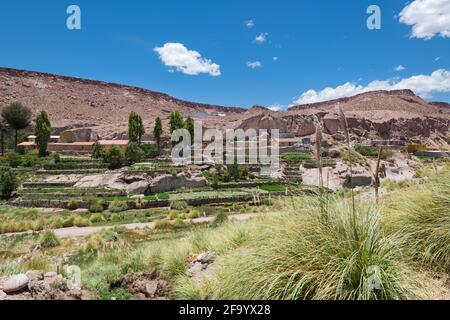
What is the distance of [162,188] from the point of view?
124 ft

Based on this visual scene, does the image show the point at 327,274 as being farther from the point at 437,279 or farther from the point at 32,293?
the point at 32,293

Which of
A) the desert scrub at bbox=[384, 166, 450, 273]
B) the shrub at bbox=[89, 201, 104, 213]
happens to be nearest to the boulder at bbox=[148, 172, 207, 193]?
the shrub at bbox=[89, 201, 104, 213]

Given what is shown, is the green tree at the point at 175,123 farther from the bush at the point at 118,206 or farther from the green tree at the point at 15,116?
the bush at the point at 118,206

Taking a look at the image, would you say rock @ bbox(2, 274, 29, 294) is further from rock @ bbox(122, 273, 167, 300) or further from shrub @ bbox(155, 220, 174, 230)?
shrub @ bbox(155, 220, 174, 230)

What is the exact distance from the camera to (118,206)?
1151 inches

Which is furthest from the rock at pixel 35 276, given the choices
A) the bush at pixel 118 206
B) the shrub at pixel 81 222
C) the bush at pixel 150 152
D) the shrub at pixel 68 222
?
the bush at pixel 150 152

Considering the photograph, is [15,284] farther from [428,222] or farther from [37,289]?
[428,222]

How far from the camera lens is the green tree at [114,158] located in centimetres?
4391

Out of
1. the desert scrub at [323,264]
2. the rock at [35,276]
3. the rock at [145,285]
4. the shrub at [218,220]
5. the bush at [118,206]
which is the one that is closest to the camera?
the desert scrub at [323,264]

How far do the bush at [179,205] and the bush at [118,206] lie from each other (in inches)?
164

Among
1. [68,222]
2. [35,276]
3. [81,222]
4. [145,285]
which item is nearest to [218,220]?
[81,222]

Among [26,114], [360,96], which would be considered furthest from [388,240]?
[360,96]

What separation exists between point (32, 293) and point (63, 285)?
0.38m

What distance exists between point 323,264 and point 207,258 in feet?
8.52
